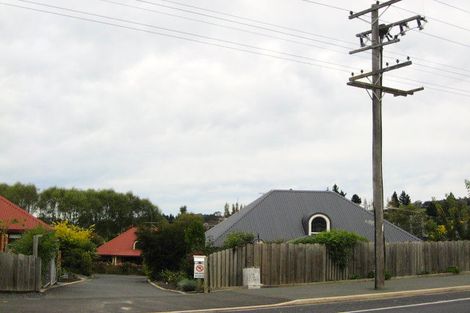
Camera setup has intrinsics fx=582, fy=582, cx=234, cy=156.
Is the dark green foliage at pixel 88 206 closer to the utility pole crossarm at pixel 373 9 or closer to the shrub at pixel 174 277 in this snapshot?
the shrub at pixel 174 277

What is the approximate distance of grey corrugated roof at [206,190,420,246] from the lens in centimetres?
4047

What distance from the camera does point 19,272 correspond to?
1983 cm

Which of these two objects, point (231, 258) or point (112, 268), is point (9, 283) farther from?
point (112, 268)

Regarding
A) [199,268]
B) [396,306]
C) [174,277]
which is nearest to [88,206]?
[174,277]

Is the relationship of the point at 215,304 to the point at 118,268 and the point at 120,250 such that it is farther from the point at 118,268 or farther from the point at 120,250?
the point at 120,250

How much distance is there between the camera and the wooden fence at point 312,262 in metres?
22.7

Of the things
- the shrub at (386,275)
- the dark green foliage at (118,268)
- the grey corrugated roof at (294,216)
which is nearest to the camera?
the shrub at (386,275)

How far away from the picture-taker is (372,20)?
2195 centimetres

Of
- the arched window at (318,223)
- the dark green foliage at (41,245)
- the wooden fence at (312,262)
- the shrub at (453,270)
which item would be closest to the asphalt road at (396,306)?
the wooden fence at (312,262)

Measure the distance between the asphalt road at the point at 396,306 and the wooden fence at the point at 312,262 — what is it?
6482mm

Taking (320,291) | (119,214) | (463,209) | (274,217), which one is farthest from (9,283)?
(119,214)

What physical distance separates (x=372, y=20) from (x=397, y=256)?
1139 centimetres

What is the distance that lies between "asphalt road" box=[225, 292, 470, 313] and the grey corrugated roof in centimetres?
2201

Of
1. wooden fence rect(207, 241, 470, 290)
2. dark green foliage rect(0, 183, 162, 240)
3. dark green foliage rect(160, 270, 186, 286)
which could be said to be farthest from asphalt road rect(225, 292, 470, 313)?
dark green foliage rect(0, 183, 162, 240)
